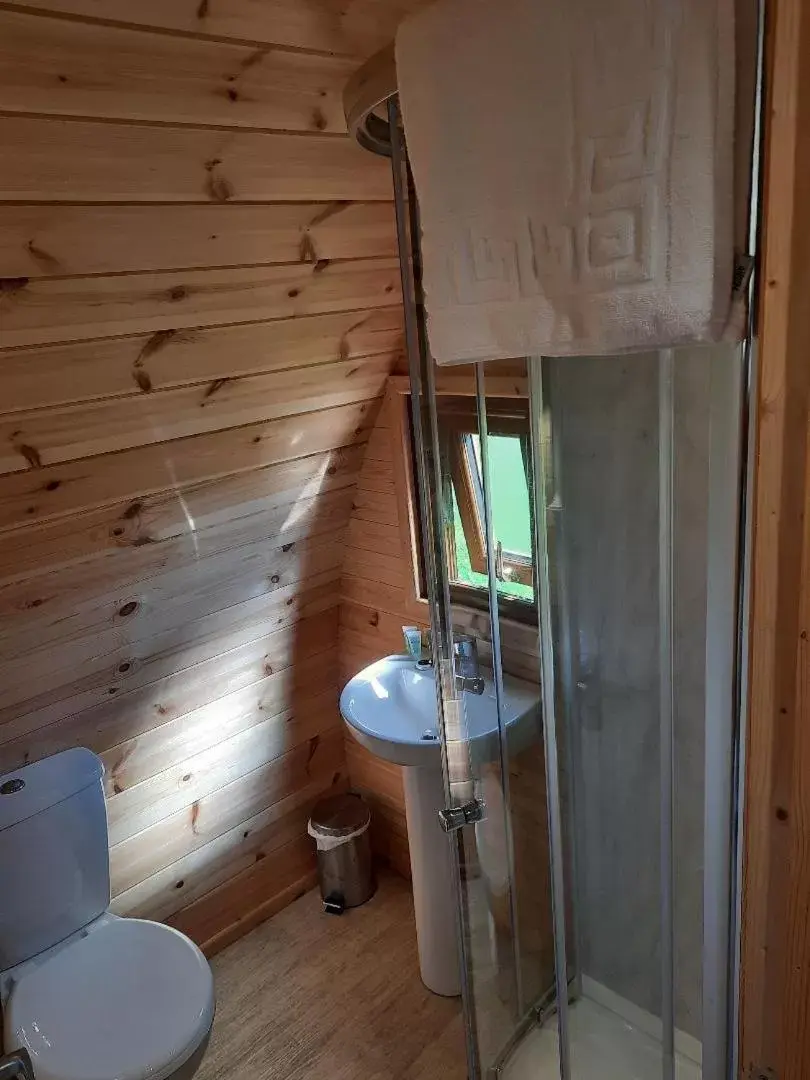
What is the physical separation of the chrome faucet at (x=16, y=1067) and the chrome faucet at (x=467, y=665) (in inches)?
46.2

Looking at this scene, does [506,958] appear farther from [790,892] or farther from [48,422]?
[48,422]

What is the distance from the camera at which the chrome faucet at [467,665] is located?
175 cm

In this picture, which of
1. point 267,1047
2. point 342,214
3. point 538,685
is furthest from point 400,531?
point 267,1047

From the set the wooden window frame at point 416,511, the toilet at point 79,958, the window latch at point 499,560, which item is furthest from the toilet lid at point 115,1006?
the window latch at point 499,560

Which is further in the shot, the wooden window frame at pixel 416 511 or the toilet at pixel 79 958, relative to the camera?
the toilet at pixel 79 958

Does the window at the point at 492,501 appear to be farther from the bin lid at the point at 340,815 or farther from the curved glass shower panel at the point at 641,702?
the bin lid at the point at 340,815

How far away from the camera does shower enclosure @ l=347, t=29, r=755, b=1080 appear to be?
3.72 ft

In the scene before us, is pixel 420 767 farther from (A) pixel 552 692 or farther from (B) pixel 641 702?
(B) pixel 641 702

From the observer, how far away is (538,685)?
1.73m

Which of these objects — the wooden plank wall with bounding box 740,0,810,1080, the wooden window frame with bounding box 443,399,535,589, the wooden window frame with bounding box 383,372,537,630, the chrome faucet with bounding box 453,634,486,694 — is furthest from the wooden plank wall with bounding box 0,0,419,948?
the wooden plank wall with bounding box 740,0,810,1080

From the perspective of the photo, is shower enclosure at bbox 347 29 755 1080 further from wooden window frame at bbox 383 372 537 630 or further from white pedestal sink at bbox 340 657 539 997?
white pedestal sink at bbox 340 657 539 997

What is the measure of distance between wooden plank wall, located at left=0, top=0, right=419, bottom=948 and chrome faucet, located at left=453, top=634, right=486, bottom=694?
28.6 inches

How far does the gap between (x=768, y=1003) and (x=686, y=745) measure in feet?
1.60

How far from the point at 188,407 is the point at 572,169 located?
1.07 m
